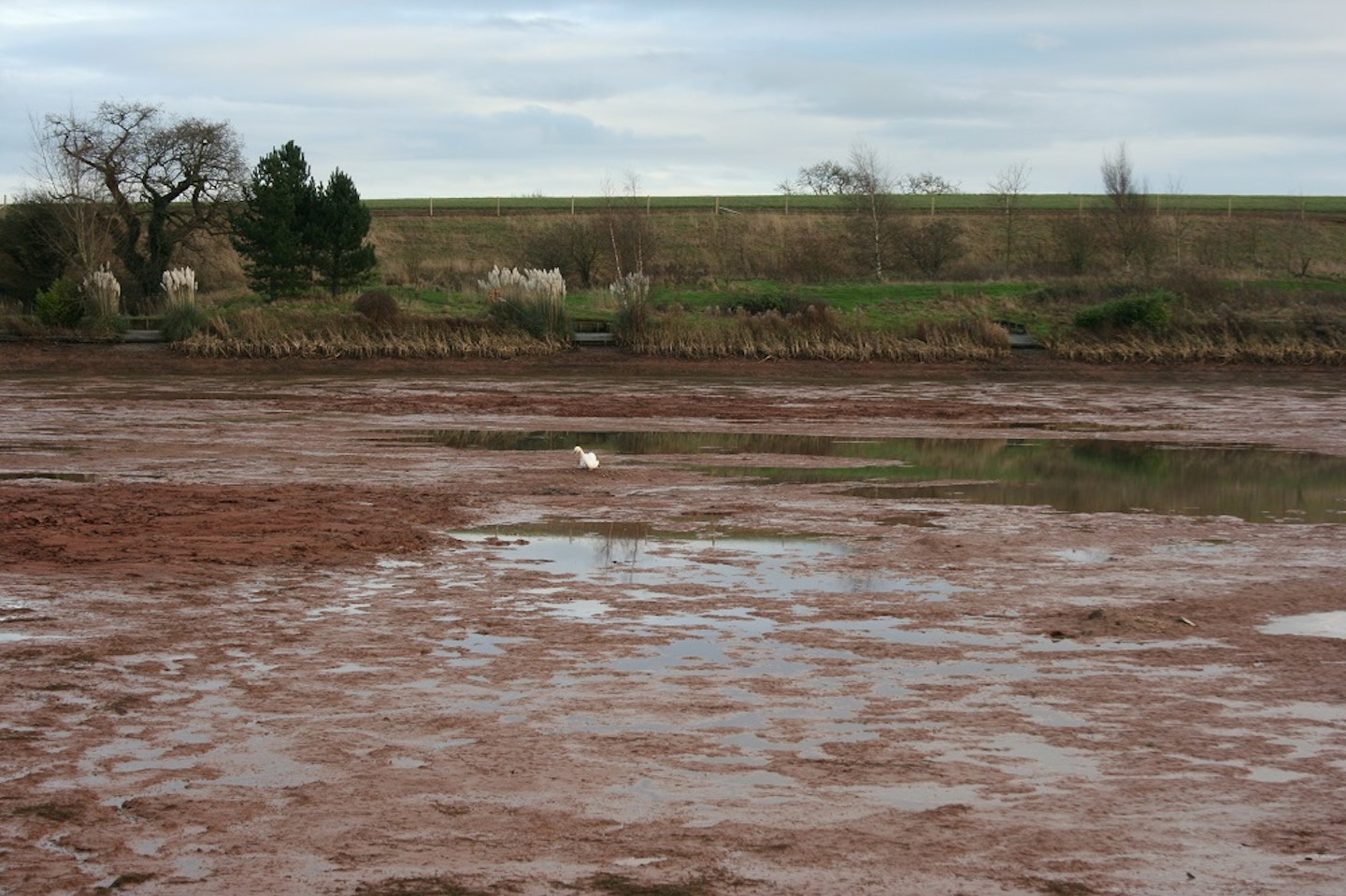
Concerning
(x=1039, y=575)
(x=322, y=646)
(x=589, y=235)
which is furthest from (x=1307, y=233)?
(x=322, y=646)

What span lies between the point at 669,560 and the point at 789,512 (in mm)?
3333

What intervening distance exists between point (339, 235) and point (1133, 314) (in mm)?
23716

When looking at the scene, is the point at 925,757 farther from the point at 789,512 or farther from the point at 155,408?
the point at 155,408

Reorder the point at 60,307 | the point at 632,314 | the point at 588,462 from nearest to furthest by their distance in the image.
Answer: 1. the point at 588,462
2. the point at 60,307
3. the point at 632,314

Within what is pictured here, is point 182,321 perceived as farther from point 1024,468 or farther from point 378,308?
point 1024,468

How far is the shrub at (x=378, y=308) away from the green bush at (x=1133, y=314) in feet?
64.3

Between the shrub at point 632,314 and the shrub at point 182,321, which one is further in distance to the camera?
the shrub at point 632,314

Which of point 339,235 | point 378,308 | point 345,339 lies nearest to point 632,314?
point 378,308

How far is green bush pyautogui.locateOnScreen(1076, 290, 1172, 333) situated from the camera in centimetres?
4244

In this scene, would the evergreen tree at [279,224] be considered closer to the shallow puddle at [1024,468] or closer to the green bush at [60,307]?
the green bush at [60,307]

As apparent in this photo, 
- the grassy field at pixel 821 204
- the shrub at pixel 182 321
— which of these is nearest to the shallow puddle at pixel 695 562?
the shrub at pixel 182 321

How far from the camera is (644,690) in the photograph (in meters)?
8.95

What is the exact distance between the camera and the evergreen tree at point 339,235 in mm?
46281

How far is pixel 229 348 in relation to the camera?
132 feet
